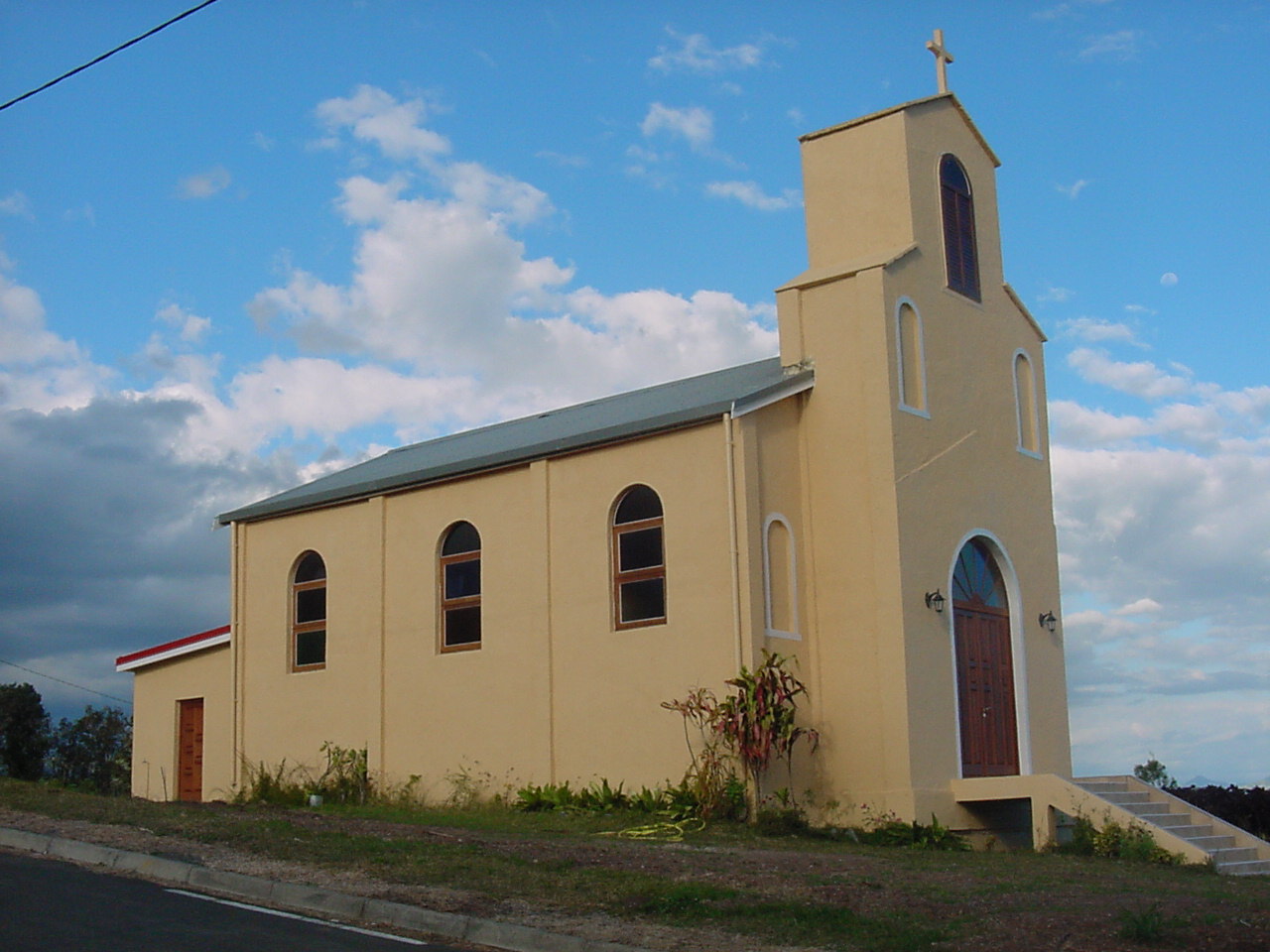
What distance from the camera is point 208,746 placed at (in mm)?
25750

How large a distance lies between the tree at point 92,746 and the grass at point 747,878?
2526cm

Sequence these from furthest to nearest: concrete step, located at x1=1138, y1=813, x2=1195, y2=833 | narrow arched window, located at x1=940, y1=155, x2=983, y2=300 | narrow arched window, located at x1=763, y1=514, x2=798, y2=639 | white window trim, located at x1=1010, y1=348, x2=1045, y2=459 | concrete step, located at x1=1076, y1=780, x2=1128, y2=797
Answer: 1. white window trim, located at x1=1010, y1=348, x2=1045, y2=459
2. narrow arched window, located at x1=940, y1=155, x2=983, y2=300
3. concrete step, located at x1=1076, y1=780, x2=1128, y2=797
4. narrow arched window, located at x1=763, y1=514, x2=798, y2=639
5. concrete step, located at x1=1138, y1=813, x2=1195, y2=833

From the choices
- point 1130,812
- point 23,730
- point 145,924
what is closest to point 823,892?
point 145,924

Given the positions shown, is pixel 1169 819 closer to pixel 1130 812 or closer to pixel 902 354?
pixel 1130 812

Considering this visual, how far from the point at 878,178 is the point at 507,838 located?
440 inches

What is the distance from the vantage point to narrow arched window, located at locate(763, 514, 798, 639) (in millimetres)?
19109

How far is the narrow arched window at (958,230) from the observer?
21781mm

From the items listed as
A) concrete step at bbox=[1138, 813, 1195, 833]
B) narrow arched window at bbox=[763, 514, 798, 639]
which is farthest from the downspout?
concrete step at bbox=[1138, 813, 1195, 833]

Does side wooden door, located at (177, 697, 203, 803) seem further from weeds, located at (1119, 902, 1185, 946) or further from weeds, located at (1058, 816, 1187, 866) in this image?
weeds, located at (1119, 902, 1185, 946)

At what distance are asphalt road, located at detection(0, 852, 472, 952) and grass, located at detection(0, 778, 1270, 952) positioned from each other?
1454mm

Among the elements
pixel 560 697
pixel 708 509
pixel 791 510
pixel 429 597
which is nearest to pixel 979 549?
pixel 791 510

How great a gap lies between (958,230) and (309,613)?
12.2m

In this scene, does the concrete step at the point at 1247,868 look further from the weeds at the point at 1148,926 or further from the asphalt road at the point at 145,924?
the asphalt road at the point at 145,924

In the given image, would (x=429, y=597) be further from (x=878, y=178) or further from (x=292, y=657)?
(x=878, y=178)
